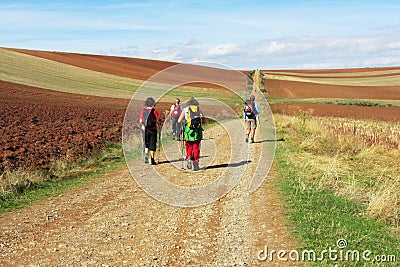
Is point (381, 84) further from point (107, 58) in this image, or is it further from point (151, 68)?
point (107, 58)

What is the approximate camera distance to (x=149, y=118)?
1154cm

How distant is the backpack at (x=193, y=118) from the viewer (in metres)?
10.7

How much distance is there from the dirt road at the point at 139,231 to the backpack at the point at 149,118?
2745 mm

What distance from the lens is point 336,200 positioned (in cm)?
825

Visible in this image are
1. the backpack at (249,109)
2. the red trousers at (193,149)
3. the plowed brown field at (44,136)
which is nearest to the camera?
the red trousers at (193,149)

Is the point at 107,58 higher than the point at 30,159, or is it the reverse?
the point at 107,58

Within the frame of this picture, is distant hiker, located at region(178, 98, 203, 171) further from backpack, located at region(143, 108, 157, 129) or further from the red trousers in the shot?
backpack, located at region(143, 108, 157, 129)

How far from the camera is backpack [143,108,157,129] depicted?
1146cm

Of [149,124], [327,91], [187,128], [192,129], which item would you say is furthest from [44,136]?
[327,91]

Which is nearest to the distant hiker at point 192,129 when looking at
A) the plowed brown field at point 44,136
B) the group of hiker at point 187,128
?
the group of hiker at point 187,128

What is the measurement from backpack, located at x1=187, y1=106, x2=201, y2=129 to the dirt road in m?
2.37

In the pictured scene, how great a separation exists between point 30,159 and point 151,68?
6864 cm

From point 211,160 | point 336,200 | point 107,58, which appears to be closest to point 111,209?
point 336,200

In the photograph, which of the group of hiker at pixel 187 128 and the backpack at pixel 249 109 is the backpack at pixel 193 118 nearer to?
A: the group of hiker at pixel 187 128
